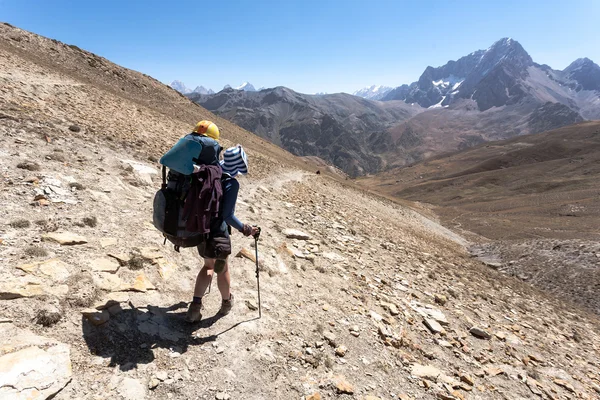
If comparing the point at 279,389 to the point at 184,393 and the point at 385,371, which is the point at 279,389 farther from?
the point at 385,371

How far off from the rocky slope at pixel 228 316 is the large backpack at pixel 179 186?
1678 millimetres

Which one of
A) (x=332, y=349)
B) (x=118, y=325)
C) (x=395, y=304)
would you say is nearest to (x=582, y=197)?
(x=395, y=304)

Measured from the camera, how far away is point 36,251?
5.94 m

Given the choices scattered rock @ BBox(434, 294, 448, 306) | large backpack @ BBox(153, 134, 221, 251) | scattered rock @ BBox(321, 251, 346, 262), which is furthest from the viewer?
scattered rock @ BBox(321, 251, 346, 262)

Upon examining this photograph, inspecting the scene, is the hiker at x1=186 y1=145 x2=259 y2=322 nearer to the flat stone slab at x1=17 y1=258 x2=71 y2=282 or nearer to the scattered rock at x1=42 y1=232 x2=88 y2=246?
the flat stone slab at x1=17 y1=258 x2=71 y2=282

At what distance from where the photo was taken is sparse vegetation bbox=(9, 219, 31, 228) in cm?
663

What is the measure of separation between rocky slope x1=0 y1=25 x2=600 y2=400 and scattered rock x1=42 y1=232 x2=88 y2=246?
0.04 metres

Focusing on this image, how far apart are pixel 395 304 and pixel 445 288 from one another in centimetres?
453

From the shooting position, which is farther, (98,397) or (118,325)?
(118,325)

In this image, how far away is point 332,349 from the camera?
6586mm

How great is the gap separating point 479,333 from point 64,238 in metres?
11.4

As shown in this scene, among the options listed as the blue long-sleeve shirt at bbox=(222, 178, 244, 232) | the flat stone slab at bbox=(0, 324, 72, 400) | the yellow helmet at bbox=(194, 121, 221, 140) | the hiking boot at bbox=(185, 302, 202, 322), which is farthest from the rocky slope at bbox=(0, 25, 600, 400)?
the yellow helmet at bbox=(194, 121, 221, 140)

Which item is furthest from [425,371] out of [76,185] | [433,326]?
[76,185]

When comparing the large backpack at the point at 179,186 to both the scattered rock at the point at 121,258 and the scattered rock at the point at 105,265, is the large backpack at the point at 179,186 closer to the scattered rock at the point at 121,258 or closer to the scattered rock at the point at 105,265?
the scattered rock at the point at 105,265
